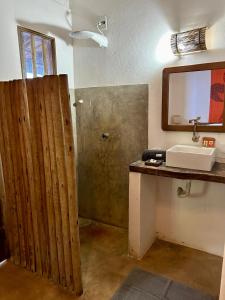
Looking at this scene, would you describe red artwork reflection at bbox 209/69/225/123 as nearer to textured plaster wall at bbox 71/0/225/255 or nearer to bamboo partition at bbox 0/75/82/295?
textured plaster wall at bbox 71/0/225/255

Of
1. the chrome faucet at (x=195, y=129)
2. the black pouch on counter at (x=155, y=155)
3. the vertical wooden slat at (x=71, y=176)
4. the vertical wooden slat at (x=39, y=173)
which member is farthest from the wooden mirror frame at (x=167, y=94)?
the vertical wooden slat at (x=39, y=173)

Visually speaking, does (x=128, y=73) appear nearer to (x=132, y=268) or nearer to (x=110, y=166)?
(x=110, y=166)

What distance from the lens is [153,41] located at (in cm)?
222

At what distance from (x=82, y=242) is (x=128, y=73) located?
1956 millimetres

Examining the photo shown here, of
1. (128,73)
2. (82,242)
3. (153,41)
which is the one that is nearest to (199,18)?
(153,41)

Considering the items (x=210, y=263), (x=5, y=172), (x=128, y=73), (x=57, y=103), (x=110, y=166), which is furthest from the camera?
(x=110, y=166)

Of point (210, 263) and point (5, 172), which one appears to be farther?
point (210, 263)

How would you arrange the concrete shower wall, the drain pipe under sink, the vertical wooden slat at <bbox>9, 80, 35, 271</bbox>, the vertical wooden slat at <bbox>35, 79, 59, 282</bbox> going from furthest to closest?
the concrete shower wall
the drain pipe under sink
the vertical wooden slat at <bbox>9, 80, 35, 271</bbox>
the vertical wooden slat at <bbox>35, 79, 59, 282</bbox>

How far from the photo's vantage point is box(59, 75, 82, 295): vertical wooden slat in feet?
4.88

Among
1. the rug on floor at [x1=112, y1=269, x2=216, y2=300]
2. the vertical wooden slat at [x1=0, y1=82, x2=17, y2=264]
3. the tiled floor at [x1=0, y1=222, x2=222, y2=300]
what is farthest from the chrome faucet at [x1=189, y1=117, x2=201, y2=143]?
the vertical wooden slat at [x1=0, y1=82, x2=17, y2=264]

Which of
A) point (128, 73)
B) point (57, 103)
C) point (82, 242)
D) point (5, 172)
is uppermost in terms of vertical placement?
point (128, 73)

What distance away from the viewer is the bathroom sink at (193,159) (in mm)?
1843

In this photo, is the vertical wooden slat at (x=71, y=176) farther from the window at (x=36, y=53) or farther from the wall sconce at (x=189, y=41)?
the wall sconce at (x=189, y=41)

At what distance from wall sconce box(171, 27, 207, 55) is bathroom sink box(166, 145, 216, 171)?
895 mm
